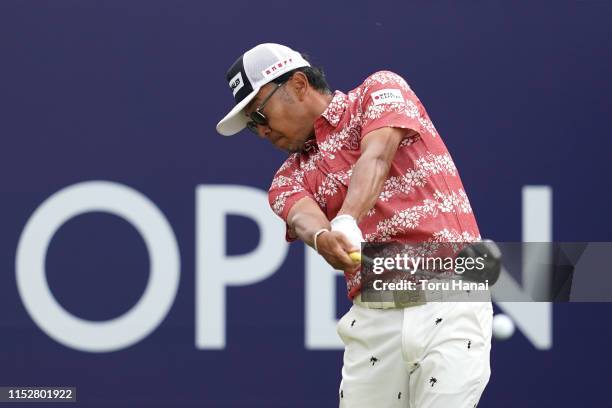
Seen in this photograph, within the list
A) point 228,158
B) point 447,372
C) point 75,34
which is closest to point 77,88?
point 75,34

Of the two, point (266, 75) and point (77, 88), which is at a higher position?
point (77, 88)

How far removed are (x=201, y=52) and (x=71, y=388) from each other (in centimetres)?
145

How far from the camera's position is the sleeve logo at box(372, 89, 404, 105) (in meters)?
3.49

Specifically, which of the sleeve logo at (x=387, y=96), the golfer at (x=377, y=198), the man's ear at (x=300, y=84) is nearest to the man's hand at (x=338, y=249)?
the golfer at (x=377, y=198)

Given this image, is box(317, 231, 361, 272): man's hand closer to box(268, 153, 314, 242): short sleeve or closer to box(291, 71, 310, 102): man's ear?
box(268, 153, 314, 242): short sleeve

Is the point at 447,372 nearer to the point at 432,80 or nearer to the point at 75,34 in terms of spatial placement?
the point at 432,80

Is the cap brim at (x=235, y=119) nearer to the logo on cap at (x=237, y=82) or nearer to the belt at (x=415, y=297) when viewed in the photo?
the logo on cap at (x=237, y=82)

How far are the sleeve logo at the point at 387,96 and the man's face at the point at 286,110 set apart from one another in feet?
0.86

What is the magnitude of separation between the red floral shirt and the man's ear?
0.29 ft

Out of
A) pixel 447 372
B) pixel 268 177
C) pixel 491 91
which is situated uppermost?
pixel 491 91

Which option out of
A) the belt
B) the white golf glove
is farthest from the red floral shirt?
the white golf glove

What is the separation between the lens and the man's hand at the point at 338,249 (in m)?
3.20

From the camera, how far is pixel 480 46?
519 centimetres

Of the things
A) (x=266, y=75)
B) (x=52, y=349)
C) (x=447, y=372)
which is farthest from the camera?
(x=52, y=349)
